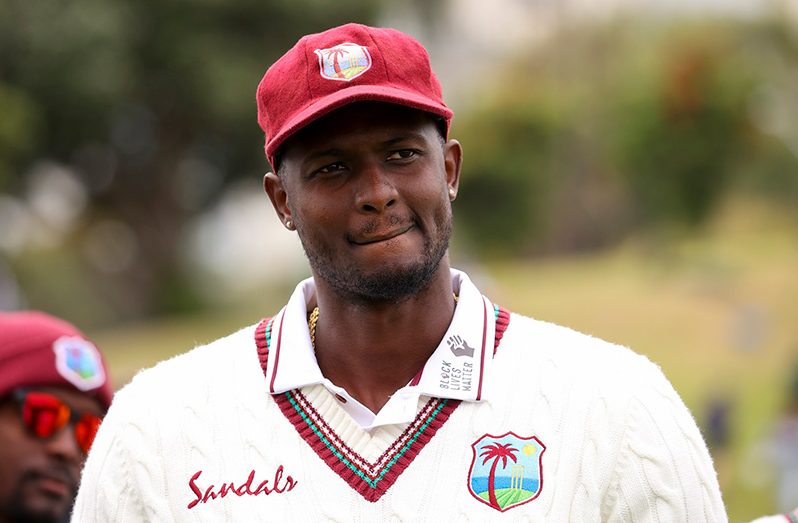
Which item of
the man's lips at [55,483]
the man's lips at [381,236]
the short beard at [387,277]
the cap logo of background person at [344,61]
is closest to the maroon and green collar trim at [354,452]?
the short beard at [387,277]

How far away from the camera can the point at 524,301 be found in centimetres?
1212

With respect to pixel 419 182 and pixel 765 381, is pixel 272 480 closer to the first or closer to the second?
pixel 419 182

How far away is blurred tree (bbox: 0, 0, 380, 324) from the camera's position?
65.1 ft

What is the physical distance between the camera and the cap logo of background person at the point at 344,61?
2.48m

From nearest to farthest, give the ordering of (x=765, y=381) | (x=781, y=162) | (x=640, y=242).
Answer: (x=765, y=381)
(x=781, y=162)
(x=640, y=242)

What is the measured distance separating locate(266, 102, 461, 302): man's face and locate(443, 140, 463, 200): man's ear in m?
0.11

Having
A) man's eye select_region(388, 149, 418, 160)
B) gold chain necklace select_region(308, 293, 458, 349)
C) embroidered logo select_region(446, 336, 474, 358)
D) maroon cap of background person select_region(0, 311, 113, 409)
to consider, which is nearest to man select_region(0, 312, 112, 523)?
maroon cap of background person select_region(0, 311, 113, 409)

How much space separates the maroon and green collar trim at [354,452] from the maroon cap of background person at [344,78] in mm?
544

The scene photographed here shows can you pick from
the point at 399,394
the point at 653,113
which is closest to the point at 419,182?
the point at 399,394

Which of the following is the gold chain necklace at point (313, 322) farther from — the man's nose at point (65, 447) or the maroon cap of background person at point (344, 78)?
the man's nose at point (65, 447)

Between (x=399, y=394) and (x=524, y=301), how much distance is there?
31.8ft

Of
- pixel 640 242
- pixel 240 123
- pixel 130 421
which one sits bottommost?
pixel 130 421

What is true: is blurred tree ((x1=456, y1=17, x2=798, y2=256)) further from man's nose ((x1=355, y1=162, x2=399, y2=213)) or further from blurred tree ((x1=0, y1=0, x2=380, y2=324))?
man's nose ((x1=355, y1=162, x2=399, y2=213))

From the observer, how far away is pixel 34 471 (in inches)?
142
